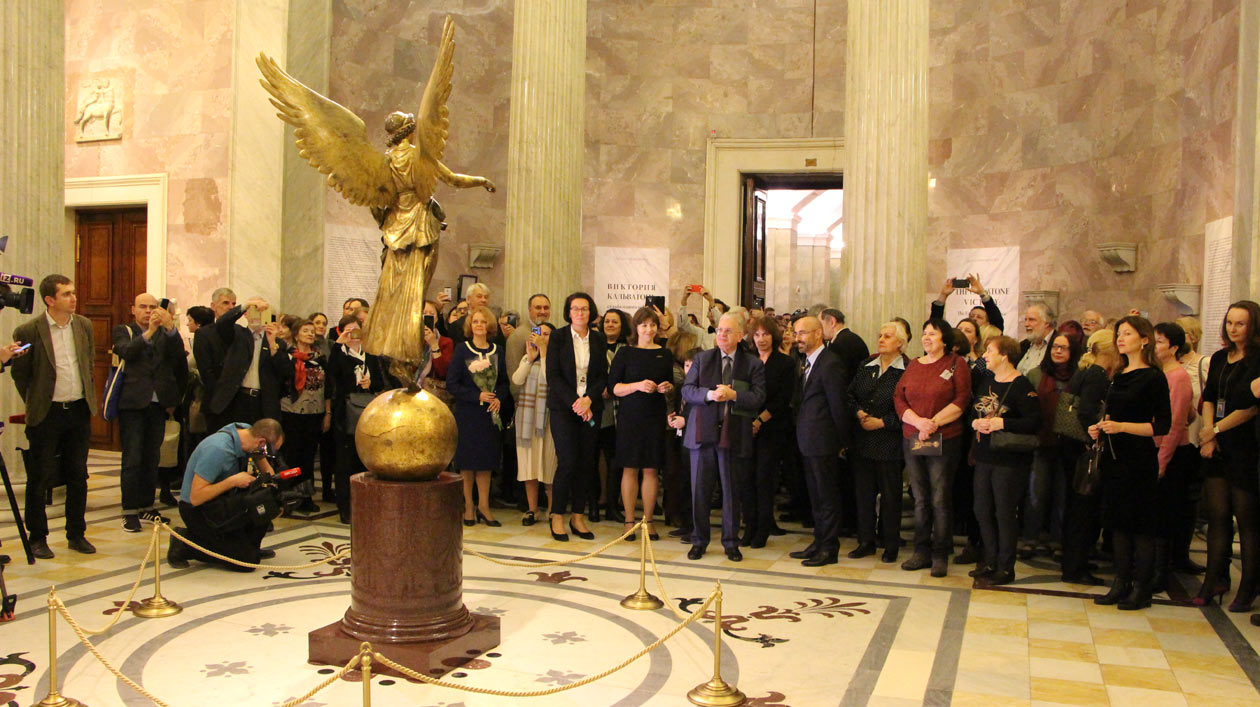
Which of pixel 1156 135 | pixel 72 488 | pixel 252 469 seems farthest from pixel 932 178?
pixel 72 488

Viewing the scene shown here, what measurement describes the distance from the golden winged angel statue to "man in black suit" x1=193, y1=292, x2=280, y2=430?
11.7 ft

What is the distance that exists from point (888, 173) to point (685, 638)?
208 inches

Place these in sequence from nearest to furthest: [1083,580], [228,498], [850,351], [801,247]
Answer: [228,498]
[1083,580]
[850,351]
[801,247]

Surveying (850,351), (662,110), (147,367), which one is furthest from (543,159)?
(662,110)

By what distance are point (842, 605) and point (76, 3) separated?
1157 cm

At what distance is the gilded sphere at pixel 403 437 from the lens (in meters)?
4.73

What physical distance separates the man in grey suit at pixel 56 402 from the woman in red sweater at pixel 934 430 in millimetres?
5670

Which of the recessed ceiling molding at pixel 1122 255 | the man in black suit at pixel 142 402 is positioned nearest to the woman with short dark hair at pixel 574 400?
the man in black suit at pixel 142 402

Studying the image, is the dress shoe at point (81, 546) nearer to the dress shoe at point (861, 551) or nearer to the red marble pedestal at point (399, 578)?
the red marble pedestal at point (399, 578)

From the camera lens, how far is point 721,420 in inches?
290

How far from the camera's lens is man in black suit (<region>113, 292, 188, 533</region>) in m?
7.76

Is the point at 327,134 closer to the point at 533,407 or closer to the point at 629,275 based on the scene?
the point at 533,407

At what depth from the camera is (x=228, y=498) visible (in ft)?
21.7

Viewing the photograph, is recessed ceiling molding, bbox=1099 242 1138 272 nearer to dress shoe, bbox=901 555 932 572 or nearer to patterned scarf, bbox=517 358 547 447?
dress shoe, bbox=901 555 932 572
